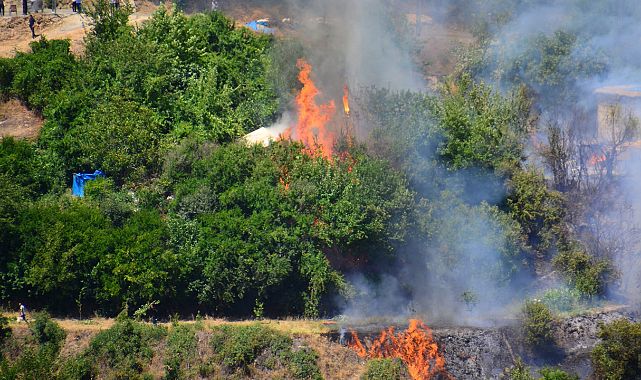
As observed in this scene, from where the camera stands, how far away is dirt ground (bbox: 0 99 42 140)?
37.1 meters

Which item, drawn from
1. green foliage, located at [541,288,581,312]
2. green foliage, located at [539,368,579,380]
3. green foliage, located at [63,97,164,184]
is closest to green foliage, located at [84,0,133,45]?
green foliage, located at [63,97,164,184]

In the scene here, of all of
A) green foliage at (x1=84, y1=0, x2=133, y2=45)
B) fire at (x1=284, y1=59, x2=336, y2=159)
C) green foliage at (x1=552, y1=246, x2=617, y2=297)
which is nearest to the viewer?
green foliage at (x1=552, y1=246, x2=617, y2=297)

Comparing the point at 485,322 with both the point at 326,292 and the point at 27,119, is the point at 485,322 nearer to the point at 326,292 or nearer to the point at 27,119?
the point at 326,292

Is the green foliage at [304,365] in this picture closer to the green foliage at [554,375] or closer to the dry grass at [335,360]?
the dry grass at [335,360]

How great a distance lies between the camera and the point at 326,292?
32.4 m

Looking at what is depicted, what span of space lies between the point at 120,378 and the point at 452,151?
41.3 ft

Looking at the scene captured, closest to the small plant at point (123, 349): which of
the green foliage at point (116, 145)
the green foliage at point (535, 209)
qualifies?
the green foliage at point (116, 145)

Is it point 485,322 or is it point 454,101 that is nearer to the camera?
point 485,322

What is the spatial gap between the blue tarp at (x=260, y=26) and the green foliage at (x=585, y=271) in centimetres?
1533

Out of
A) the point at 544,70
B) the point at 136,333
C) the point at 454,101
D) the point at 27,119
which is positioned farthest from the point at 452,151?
the point at 27,119

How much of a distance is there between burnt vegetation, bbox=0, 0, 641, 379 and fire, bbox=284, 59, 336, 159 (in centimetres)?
52

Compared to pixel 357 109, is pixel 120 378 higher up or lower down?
lower down

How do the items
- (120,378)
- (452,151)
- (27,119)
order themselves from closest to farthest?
(120,378)
(452,151)
(27,119)

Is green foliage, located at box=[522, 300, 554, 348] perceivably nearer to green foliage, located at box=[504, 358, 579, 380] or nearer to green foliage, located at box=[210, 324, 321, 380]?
green foliage, located at box=[504, 358, 579, 380]
